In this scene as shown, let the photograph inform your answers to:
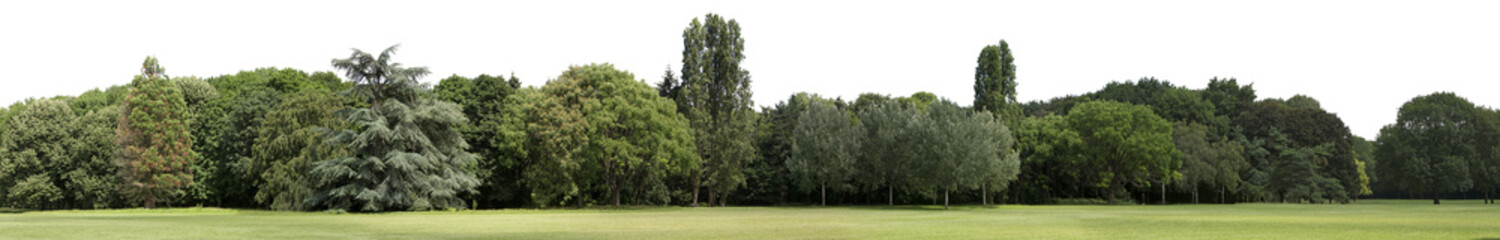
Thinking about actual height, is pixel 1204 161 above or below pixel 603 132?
below

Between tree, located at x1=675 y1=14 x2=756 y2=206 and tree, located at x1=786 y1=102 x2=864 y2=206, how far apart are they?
17.0 feet

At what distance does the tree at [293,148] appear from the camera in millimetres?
53656

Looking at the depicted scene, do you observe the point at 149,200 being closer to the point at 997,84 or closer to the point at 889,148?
the point at 889,148

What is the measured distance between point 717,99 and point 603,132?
1170cm

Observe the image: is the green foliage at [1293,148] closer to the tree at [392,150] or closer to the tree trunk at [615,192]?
the tree trunk at [615,192]

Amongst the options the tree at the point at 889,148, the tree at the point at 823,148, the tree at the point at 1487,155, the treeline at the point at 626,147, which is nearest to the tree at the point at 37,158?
the treeline at the point at 626,147

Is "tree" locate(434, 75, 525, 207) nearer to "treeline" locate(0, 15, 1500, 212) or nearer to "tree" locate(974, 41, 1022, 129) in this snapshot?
"treeline" locate(0, 15, 1500, 212)

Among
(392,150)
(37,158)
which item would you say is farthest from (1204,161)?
(37,158)

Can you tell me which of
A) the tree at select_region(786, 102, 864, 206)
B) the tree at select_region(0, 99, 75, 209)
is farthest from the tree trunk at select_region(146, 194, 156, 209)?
the tree at select_region(786, 102, 864, 206)

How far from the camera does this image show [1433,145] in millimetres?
88375

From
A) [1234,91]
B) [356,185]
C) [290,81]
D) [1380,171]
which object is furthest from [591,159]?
[1234,91]

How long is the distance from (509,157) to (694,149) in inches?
501

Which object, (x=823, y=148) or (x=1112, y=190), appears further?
(x=1112, y=190)

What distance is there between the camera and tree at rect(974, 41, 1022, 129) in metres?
79.2
